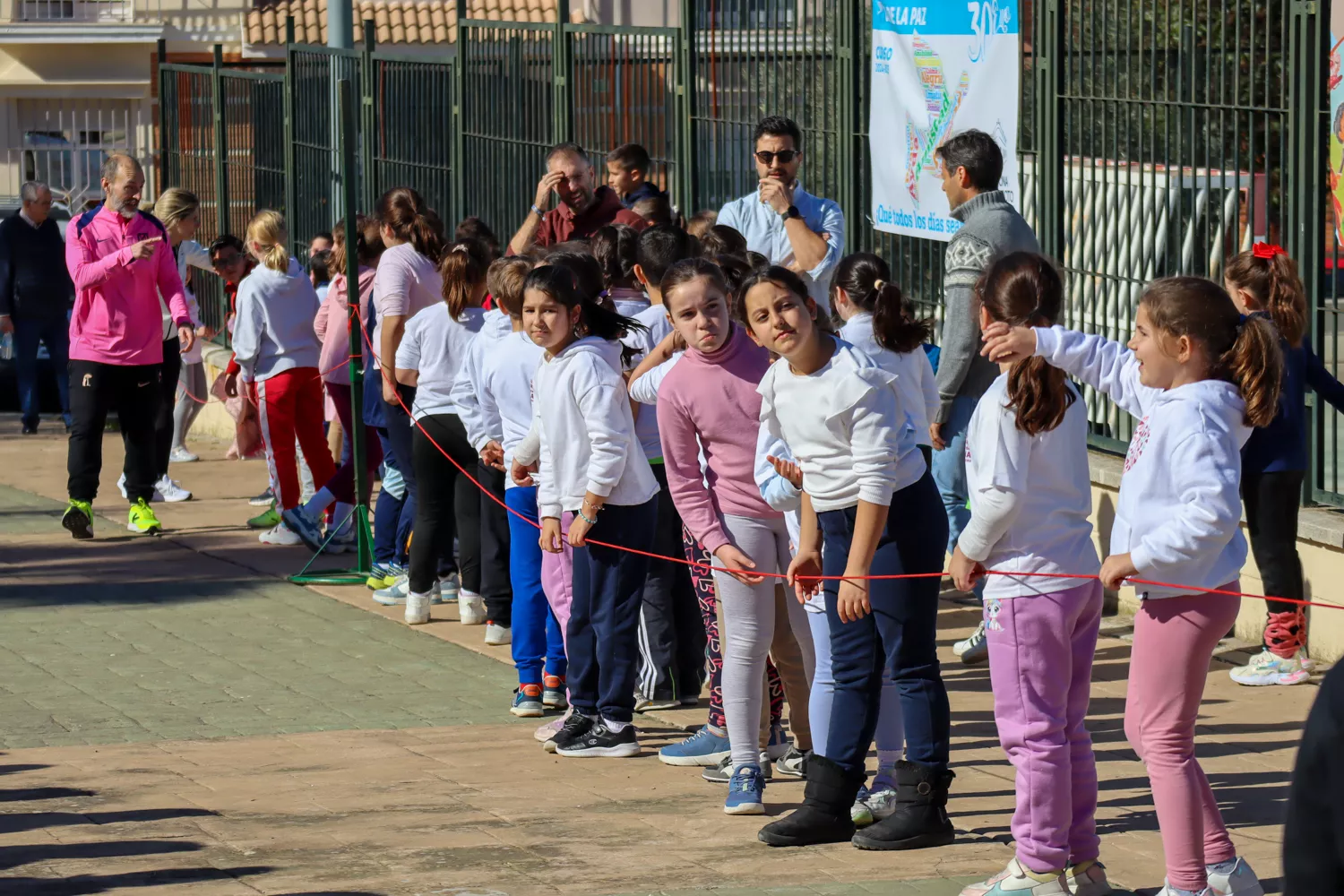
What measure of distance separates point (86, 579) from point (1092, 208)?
18.0 feet

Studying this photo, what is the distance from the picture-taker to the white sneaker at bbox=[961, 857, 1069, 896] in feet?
18.1

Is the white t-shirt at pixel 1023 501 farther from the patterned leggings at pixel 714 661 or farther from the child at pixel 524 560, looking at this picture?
the child at pixel 524 560

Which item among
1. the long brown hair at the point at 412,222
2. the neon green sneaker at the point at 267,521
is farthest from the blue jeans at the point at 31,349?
the long brown hair at the point at 412,222

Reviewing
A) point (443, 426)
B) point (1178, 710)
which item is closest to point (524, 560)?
point (443, 426)

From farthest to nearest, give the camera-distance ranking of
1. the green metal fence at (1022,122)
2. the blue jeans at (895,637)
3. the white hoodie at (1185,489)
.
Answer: the green metal fence at (1022,122) → the blue jeans at (895,637) → the white hoodie at (1185,489)

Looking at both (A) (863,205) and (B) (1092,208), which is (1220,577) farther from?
(A) (863,205)

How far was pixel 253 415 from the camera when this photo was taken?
1306 centimetres

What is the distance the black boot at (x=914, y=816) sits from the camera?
19.9 ft

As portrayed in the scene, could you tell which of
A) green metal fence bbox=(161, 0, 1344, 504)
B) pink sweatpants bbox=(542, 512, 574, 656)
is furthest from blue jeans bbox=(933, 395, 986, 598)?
pink sweatpants bbox=(542, 512, 574, 656)

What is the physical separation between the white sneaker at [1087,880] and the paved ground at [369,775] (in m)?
0.17

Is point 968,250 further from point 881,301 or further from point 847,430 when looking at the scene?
point 847,430

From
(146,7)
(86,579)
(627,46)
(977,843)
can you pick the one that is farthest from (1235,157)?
(146,7)

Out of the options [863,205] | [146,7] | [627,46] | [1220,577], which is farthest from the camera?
[146,7]

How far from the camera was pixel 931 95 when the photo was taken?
10.5 meters
